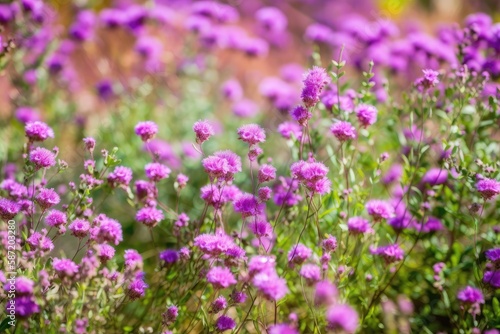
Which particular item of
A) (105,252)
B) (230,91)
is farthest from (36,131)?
(230,91)

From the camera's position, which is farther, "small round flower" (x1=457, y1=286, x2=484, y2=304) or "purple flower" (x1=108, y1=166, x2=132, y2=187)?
"purple flower" (x1=108, y1=166, x2=132, y2=187)

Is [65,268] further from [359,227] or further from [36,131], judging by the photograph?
[359,227]

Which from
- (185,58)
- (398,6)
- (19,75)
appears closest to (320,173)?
(19,75)

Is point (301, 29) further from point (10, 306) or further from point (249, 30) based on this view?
point (10, 306)

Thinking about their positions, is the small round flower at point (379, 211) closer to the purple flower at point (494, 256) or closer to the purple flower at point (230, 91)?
the purple flower at point (494, 256)

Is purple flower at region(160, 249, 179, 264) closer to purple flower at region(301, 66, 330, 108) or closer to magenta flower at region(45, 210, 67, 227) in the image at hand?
magenta flower at region(45, 210, 67, 227)

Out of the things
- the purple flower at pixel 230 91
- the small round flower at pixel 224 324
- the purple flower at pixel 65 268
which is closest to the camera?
the purple flower at pixel 65 268

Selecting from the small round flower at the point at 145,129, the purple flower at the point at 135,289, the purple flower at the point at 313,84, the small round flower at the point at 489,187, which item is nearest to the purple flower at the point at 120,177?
the small round flower at the point at 145,129

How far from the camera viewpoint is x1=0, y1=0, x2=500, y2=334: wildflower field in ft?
5.15

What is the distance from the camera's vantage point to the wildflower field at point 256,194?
157 centimetres

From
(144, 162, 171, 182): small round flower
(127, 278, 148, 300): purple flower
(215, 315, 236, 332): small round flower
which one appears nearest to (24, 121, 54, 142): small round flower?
(144, 162, 171, 182): small round flower

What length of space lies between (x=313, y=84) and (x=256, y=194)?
0.97 meters

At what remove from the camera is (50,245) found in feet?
5.04

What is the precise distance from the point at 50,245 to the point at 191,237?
508mm
